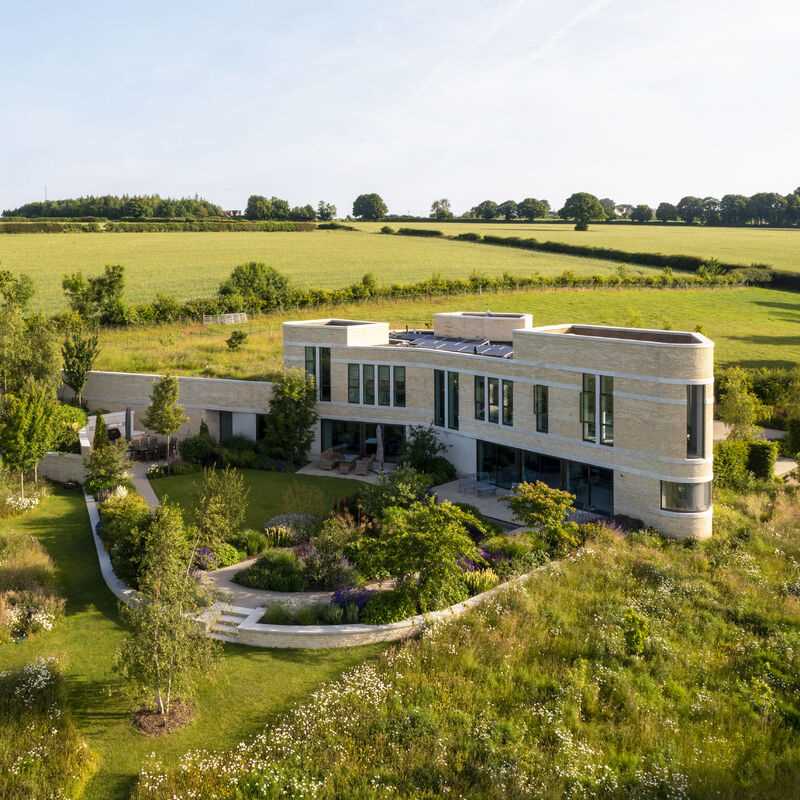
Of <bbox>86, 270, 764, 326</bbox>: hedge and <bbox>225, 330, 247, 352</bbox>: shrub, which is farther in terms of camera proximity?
<bbox>86, 270, 764, 326</bbox>: hedge

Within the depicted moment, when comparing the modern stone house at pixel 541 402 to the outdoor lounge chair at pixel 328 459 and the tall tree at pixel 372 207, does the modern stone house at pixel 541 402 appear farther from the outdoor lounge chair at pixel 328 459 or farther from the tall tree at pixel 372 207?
the tall tree at pixel 372 207

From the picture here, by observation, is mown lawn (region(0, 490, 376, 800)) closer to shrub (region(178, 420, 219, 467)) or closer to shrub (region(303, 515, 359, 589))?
shrub (region(303, 515, 359, 589))

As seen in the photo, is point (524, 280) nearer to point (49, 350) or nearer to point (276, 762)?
point (49, 350)

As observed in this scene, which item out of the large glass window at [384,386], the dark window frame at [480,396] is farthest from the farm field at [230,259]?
the dark window frame at [480,396]

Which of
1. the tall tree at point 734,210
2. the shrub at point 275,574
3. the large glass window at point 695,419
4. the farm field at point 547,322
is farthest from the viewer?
the tall tree at point 734,210

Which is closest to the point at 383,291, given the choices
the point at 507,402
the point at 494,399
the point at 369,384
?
the point at 369,384

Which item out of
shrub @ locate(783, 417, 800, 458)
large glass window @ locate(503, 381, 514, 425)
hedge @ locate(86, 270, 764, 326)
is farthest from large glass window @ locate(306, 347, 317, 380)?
hedge @ locate(86, 270, 764, 326)
